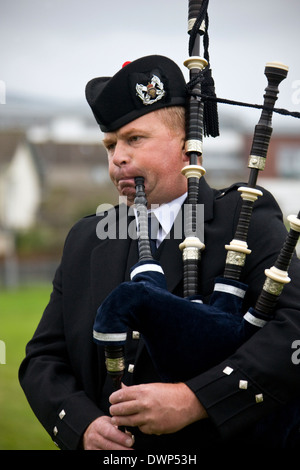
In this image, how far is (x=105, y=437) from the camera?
2311 millimetres

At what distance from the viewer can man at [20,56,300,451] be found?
213 cm

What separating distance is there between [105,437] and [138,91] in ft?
4.01

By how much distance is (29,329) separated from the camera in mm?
13906

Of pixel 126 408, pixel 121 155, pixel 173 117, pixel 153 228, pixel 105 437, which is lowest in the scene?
pixel 105 437

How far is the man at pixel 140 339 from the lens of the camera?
2127 millimetres

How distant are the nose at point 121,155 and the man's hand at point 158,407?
2.58 ft

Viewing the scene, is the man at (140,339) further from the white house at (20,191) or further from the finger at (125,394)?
the white house at (20,191)

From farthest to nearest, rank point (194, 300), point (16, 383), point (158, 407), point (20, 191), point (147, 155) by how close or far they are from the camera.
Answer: point (20, 191)
point (16, 383)
point (147, 155)
point (194, 300)
point (158, 407)

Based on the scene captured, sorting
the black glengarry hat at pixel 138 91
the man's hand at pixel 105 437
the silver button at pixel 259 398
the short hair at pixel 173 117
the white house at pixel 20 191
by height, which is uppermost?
the black glengarry hat at pixel 138 91

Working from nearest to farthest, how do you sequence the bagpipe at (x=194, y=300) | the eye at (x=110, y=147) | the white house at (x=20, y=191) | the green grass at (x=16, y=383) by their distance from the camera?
the bagpipe at (x=194, y=300) → the eye at (x=110, y=147) → the green grass at (x=16, y=383) → the white house at (x=20, y=191)

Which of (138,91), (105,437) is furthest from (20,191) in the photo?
(105,437)

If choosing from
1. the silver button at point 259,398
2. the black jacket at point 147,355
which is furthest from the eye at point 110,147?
the silver button at point 259,398

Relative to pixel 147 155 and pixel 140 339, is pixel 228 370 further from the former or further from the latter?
pixel 147 155
